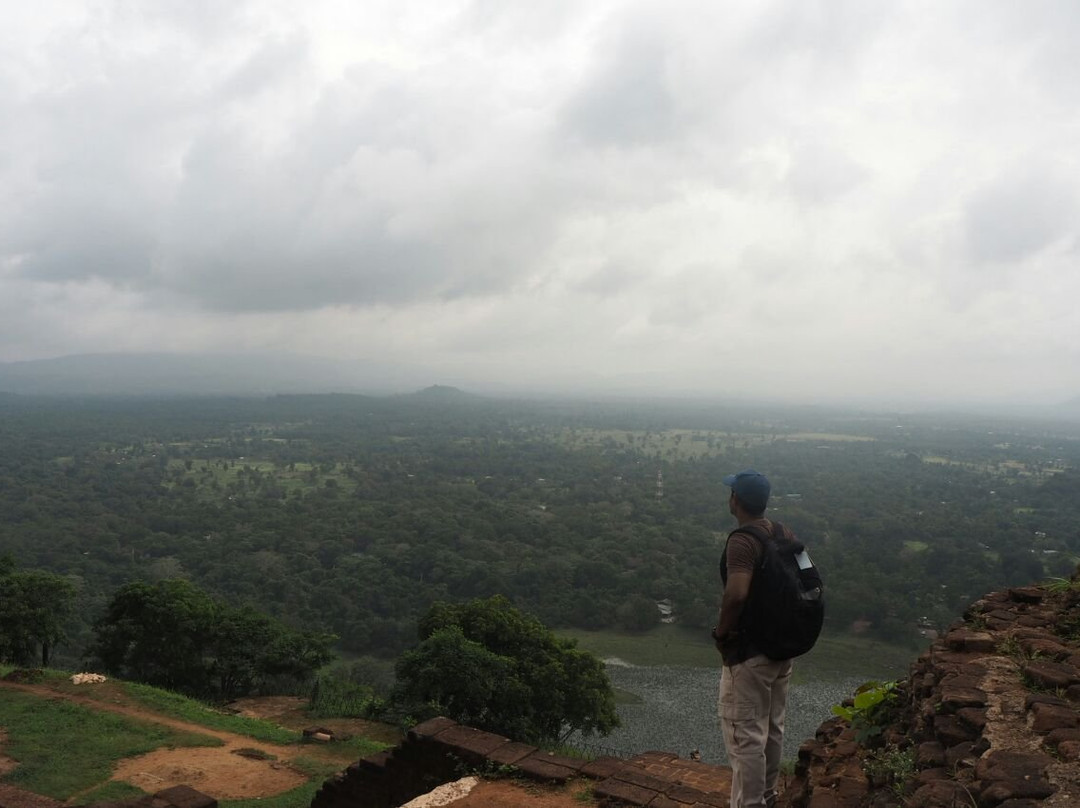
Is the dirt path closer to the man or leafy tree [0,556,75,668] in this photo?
leafy tree [0,556,75,668]

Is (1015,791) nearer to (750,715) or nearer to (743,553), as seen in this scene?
(750,715)

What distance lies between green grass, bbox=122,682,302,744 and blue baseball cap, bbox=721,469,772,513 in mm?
11546

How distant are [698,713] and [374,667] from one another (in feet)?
43.6

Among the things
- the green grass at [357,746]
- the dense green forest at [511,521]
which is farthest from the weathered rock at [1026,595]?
the dense green forest at [511,521]

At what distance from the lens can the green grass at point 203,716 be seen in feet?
39.7

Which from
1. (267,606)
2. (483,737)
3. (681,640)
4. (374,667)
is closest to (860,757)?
(483,737)

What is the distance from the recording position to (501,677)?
1543 cm

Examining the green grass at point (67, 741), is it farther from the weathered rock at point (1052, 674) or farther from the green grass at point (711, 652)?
the green grass at point (711, 652)

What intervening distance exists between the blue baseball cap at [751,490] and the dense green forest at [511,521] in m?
28.1

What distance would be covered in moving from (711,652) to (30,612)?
2812 centimetres

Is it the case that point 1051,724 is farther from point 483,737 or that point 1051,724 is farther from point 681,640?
point 681,640

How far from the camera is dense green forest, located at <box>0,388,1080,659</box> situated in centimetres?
3769

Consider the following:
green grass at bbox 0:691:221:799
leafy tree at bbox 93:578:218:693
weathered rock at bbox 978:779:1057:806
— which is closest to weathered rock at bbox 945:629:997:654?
weathered rock at bbox 978:779:1057:806

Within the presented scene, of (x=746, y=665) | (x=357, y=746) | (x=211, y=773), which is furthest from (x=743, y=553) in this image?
(x=357, y=746)
